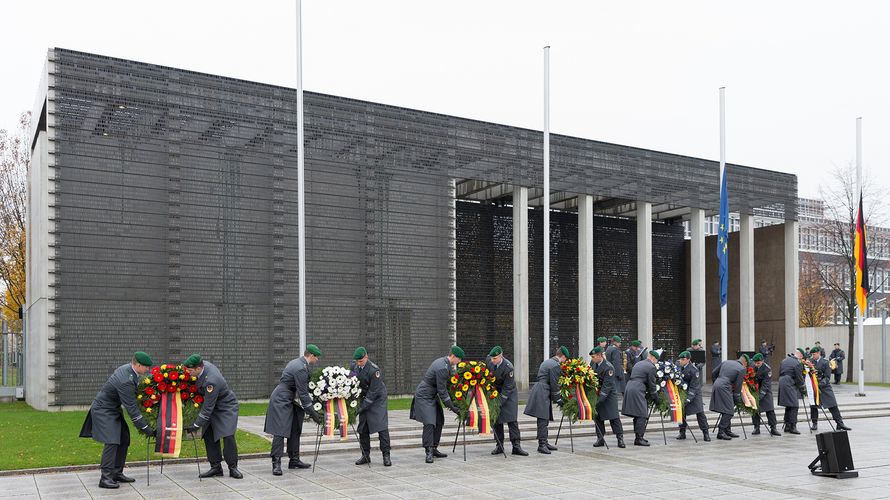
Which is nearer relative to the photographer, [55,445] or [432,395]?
[432,395]

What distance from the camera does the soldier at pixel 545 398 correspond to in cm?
1502

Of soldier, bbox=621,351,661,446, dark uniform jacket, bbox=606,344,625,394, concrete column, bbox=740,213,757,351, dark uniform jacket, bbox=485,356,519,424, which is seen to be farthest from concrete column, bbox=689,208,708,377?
dark uniform jacket, bbox=485,356,519,424

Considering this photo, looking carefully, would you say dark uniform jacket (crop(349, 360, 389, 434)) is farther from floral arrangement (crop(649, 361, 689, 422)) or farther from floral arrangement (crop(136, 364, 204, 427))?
floral arrangement (crop(649, 361, 689, 422))

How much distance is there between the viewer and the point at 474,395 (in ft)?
46.7

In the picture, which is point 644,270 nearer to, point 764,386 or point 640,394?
point 764,386

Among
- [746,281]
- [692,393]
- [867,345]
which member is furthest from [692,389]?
[867,345]

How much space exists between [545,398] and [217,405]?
5.79 metres

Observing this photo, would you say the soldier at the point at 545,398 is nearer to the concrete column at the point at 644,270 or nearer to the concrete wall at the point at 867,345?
the concrete column at the point at 644,270

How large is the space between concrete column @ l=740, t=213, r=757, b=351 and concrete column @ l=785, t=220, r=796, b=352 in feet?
5.95

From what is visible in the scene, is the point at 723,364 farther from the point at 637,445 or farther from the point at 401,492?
the point at 401,492

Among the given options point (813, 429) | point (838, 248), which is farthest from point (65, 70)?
point (838, 248)

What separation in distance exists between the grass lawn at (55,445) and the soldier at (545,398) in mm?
4681

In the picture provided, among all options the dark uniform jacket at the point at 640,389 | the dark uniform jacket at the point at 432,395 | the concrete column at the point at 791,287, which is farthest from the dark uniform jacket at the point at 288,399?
the concrete column at the point at 791,287

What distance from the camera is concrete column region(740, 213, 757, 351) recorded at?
35312 millimetres
